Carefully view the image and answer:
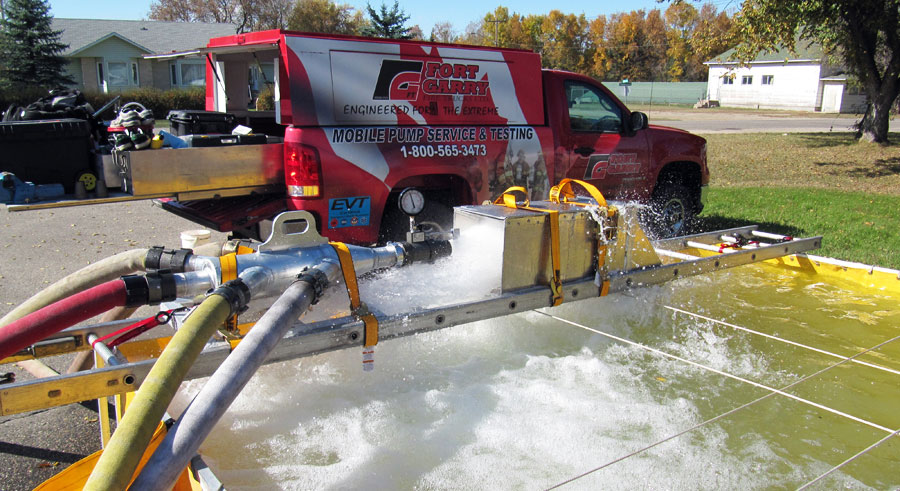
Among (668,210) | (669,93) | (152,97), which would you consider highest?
(669,93)

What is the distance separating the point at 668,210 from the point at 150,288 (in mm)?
6669

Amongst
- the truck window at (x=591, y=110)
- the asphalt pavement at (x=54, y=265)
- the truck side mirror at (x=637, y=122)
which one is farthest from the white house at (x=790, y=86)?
the asphalt pavement at (x=54, y=265)

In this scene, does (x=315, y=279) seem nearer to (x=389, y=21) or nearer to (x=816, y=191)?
(x=816, y=191)

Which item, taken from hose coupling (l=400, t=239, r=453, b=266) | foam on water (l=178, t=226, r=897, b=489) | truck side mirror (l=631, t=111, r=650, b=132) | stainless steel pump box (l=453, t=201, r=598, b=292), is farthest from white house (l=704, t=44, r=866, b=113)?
hose coupling (l=400, t=239, r=453, b=266)

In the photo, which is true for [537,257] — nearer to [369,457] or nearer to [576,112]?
[369,457]

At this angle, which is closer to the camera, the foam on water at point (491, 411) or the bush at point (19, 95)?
the foam on water at point (491, 411)

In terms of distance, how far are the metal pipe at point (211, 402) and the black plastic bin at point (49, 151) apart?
11.3 ft

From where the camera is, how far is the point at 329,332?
2963 mm

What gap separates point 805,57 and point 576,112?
53853 mm

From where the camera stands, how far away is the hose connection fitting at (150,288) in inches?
108

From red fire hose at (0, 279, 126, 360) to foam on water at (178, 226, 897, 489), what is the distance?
40.3 inches

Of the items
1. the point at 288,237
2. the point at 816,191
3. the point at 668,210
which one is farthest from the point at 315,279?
the point at 816,191

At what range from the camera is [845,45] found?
17500 mm

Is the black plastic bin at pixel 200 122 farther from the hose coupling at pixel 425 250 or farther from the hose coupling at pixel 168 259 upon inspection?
the hose coupling at pixel 425 250
